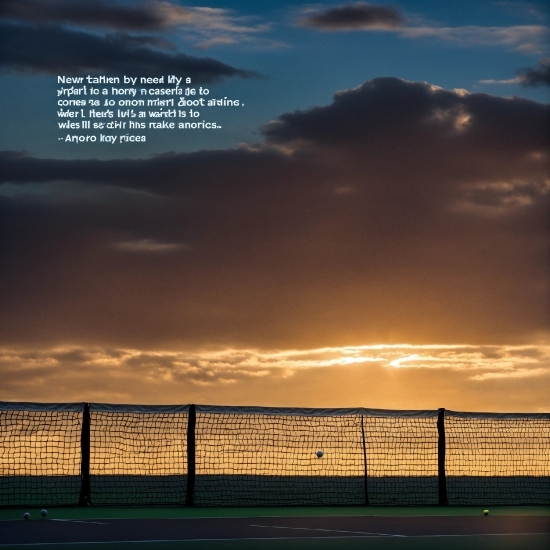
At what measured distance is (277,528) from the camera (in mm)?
18484

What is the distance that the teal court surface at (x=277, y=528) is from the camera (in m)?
16.0

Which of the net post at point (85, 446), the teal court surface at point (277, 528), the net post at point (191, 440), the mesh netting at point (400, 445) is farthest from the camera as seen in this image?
the mesh netting at point (400, 445)

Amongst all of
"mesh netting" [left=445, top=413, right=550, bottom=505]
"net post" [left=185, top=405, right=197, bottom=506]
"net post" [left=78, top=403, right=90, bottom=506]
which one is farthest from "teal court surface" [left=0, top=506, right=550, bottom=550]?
"mesh netting" [left=445, top=413, right=550, bottom=505]

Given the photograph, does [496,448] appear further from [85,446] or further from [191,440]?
[85,446]

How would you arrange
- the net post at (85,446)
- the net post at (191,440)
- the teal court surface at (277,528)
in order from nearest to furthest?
the teal court surface at (277,528)
the net post at (85,446)
the net post at (191,440)

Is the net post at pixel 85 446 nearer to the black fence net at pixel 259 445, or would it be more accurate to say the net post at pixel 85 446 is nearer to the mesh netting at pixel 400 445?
the black fence net at pixel 259 445

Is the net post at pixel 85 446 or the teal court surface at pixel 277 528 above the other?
the net post at pixel 85 446

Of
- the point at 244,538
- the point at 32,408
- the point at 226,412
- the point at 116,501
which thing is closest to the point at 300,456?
the point at 226,412

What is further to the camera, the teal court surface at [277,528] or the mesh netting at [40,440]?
the mesh netting at [40,440]

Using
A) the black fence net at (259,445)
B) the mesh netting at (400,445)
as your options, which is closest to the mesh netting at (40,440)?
the black fence net at (259,445)

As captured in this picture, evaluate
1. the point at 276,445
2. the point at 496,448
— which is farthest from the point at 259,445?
the point at 496,448

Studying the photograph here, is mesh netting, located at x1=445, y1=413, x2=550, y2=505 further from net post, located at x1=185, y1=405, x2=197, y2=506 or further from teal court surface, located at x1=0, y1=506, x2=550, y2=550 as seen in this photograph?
net post, located at x1=185, y1=405, x2=197, y2=506

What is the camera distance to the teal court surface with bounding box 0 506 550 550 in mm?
15969

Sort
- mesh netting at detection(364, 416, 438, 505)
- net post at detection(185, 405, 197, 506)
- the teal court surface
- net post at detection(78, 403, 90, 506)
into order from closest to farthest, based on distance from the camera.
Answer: the teal court surface → net post at detection(78, 403, 90, 506) → net post at detection(185, 405, 197, 506) → mesh netting at detection(364, 416, 438, 505)
